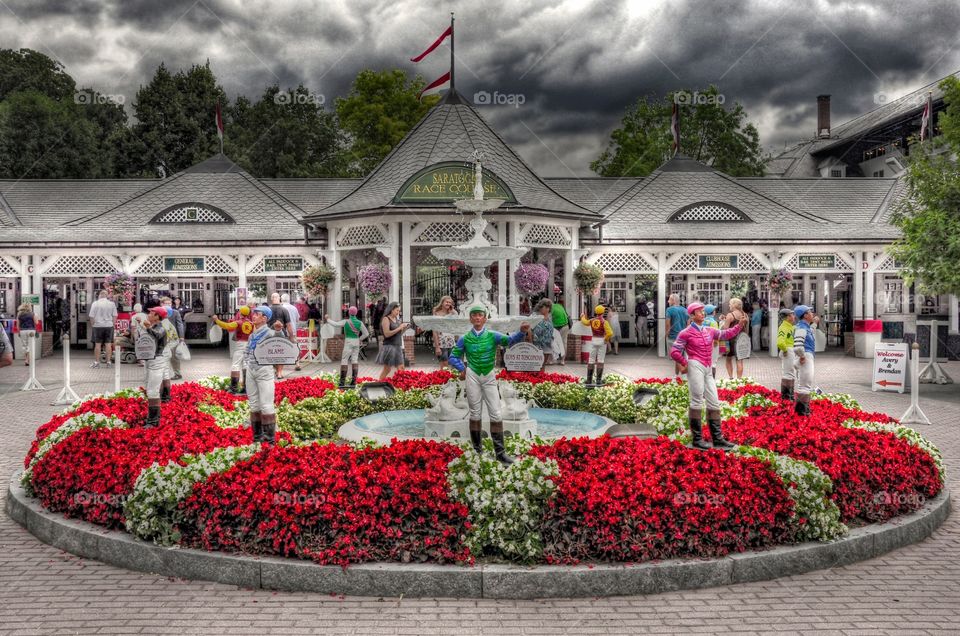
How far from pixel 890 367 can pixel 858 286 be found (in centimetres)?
914

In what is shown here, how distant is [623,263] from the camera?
23.8m

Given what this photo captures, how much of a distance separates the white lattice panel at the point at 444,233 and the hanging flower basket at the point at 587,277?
8.66 ft

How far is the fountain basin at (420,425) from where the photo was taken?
32.1 ft

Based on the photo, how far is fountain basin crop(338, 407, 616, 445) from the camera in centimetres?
979

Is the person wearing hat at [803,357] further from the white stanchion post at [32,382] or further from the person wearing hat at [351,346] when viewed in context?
the white stanchion post at [32,382]

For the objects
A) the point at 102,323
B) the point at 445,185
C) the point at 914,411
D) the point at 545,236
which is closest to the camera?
the point at 914,411

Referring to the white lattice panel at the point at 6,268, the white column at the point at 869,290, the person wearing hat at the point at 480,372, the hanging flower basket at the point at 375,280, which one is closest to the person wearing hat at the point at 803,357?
the person wearing hat at the point at 480,372

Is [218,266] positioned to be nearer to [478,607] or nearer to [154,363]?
[154,363]

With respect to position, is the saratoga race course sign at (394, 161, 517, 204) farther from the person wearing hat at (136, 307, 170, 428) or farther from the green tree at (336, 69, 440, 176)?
the green tree at (336, 69, 440, 176)

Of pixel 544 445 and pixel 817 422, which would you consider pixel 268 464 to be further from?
pixel 817 422

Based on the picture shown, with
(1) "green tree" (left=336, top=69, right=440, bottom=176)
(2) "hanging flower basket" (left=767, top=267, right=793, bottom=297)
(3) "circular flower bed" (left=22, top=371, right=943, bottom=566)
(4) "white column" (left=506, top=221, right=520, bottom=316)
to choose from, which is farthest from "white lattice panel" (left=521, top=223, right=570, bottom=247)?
(1) "green tree" (left=336, top=69, right=440, bottom=176)

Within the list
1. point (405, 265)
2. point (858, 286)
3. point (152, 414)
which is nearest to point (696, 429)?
point (152, 414)

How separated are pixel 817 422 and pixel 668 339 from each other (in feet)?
42.8

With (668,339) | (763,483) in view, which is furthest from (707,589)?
(668,339)
